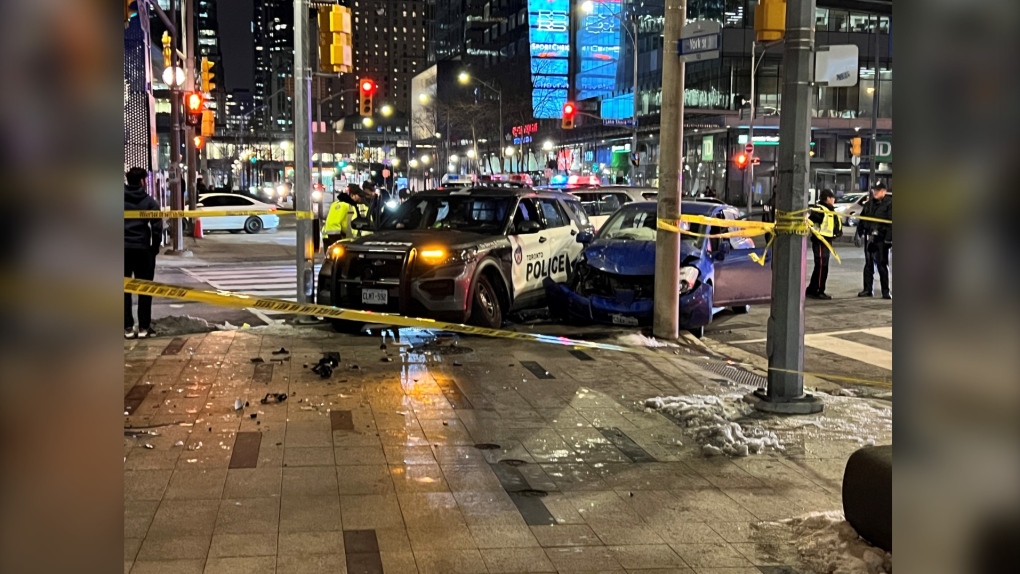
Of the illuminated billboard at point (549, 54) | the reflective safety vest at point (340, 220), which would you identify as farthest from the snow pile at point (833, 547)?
the illuminated billboard at point (549, 54)

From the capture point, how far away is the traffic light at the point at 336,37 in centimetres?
1408

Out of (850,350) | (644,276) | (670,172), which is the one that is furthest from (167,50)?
(850,350)

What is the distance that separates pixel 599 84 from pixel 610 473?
86833 mm

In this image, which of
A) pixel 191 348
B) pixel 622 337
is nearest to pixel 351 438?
pixel 191 348

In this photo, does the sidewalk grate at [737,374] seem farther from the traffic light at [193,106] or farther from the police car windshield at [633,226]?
the traffic light at [193,106]

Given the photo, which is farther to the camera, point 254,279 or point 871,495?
point 254,279

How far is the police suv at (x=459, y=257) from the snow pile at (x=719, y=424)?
3.60 m

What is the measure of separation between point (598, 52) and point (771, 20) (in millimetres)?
84027

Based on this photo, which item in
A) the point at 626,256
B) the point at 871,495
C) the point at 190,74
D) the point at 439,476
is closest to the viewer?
the point at 871,495

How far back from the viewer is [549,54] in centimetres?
9688

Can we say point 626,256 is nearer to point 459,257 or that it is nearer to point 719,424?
A: point 459,257

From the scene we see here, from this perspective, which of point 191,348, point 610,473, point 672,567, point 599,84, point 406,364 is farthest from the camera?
point 599,84
